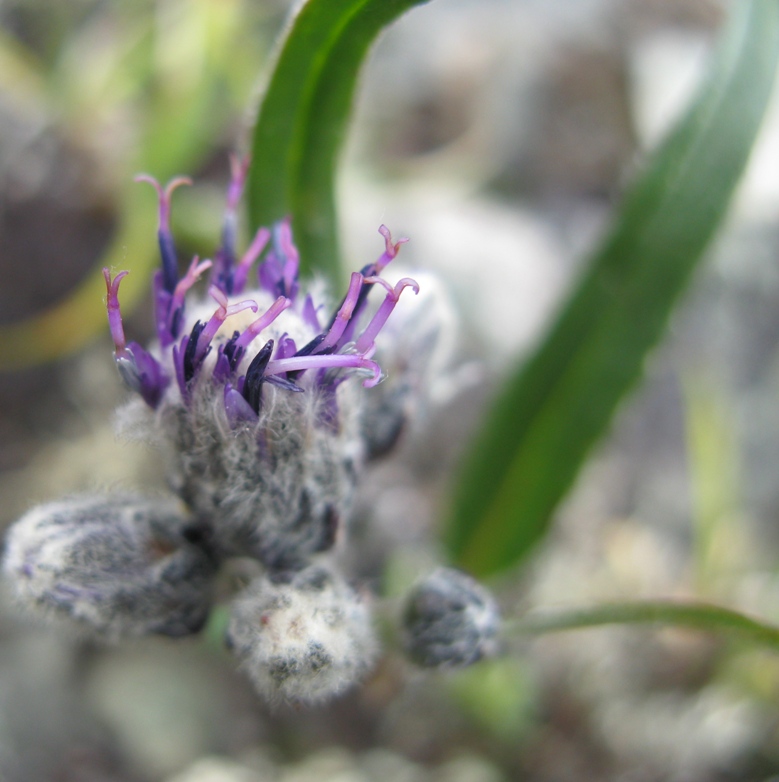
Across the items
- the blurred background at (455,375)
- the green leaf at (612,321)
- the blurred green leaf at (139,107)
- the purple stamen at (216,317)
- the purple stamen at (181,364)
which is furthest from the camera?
the blurred green leaf at (139,107)

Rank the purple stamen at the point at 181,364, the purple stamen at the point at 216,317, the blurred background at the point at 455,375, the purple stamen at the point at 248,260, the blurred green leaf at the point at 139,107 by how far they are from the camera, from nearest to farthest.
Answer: the purple stamen at the point at 216,317
the purple stamen at the point at 181,364
the purple stamen at the point at 248,260
the blurred background at the point at 455,375
the blurred green leaf at the point at 139,107

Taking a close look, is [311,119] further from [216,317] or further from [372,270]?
[216,317]

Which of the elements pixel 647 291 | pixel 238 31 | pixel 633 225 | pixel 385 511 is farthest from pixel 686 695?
pixel 238 31

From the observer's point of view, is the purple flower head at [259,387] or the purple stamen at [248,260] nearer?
the purple flower head at [259,387]

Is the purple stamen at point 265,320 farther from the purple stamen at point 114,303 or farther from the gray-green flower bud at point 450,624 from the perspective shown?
the gray-green flower bud at point 450,624

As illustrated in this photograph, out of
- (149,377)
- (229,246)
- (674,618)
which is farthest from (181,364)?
(674,618)

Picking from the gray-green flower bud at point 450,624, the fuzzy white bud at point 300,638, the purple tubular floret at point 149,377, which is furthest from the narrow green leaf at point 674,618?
the purple tubular floret at point 149,377

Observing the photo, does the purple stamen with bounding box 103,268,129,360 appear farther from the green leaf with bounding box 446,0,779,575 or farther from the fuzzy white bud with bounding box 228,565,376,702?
the green leaf with bounding box 446,0,779,575

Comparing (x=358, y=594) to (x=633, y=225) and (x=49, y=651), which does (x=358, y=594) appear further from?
(x=49, y=651)
